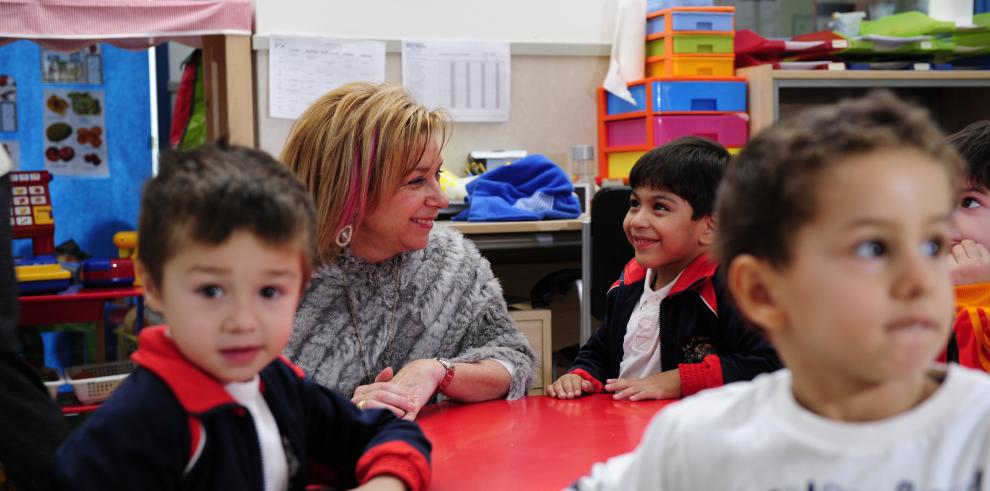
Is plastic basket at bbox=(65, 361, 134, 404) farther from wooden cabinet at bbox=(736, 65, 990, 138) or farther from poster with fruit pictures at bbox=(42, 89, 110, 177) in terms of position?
wooden cabinet at bbox=(736, 65, 990, 138)

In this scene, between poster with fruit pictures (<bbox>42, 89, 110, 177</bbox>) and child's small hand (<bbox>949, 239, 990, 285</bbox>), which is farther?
poster with fruit pictures (<bbox>42, 89, 110, 177</bbox>)

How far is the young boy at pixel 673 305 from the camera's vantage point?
1.54 m

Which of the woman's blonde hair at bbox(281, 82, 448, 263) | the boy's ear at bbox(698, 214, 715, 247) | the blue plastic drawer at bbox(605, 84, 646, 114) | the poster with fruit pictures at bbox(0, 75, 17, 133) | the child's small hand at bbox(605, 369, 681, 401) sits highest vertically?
the poster with fruit pictures at bbox(0, 75, 17, 133)

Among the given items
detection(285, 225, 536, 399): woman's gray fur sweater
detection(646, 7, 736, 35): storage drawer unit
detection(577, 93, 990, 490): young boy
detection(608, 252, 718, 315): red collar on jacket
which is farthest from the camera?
detection(646, 7, 736, 35): storage drawer unit

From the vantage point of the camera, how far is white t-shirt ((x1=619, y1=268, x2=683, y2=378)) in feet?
5.61

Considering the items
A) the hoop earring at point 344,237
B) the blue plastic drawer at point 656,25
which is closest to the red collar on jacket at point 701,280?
the hoop earring at point 344,237

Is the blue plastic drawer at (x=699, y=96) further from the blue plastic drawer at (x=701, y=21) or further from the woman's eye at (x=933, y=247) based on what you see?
the woman's eye at (x=933, y=247)

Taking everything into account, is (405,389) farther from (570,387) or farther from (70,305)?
(70,305)

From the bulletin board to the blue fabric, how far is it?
6.52 ft

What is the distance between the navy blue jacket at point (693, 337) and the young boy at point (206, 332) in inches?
32.6

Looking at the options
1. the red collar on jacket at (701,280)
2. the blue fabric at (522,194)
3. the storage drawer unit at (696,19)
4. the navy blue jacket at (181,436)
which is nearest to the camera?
the navy blue jacket at (181,436)

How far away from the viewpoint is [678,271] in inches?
70.0

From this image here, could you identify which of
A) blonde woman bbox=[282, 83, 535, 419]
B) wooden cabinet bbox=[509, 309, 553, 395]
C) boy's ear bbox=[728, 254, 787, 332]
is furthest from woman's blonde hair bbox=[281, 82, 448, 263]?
wooden cabinet bbox=[509, 309, 553, 395]

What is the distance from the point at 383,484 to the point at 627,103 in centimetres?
291
